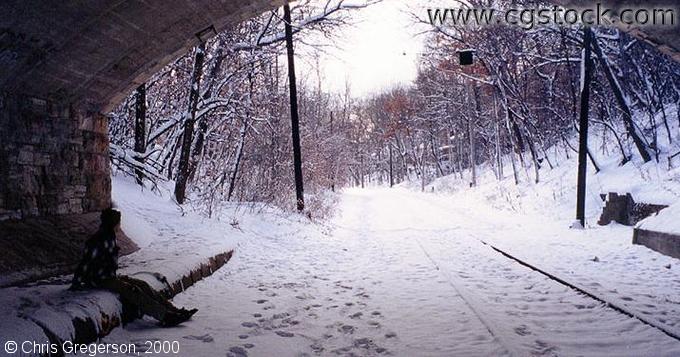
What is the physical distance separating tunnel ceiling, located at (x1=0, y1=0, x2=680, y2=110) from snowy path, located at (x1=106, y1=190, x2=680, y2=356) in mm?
3312

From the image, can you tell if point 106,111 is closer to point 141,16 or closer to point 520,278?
point 141,16

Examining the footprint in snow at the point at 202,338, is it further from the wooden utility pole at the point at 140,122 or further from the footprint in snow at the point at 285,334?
the wooden utility pole at the point at 140,122

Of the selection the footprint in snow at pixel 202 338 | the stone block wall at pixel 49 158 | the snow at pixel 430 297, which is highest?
the stone block wall at pixel 49 158

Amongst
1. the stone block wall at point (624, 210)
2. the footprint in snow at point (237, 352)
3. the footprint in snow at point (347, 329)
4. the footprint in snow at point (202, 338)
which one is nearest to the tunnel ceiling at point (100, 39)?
the footprint in snow at point (202, 338)

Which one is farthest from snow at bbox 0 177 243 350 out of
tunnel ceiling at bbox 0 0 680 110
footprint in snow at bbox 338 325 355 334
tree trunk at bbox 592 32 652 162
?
tree trunk at bbox 592 32 652 162

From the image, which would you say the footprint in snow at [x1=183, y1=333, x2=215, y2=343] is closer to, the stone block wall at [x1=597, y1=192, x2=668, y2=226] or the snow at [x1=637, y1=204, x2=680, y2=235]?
the snow at [x1=637, y1=204, x2=680, y2=235]

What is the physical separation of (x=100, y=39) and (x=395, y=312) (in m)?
4.93

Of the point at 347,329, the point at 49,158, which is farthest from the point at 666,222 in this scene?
the point at 49,158

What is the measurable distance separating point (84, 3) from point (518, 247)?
909 cm

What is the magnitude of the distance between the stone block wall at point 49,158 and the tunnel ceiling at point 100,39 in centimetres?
25

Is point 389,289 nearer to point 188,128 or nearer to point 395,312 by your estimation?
point 395,312

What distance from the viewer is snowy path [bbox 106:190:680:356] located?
4.21 metres

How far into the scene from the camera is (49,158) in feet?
21.0

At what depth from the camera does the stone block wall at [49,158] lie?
18.8 feet
